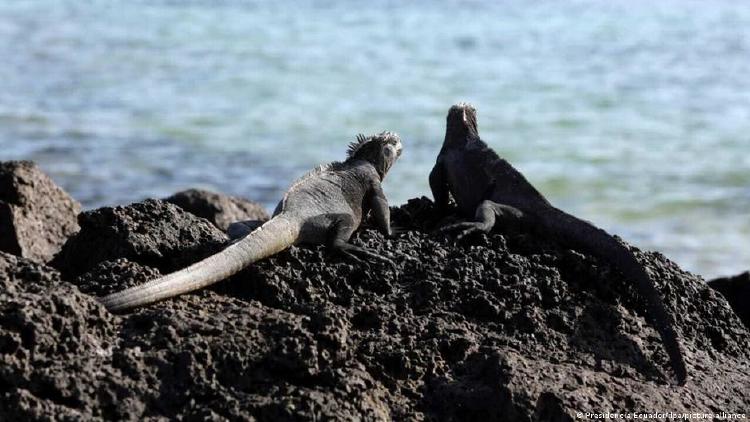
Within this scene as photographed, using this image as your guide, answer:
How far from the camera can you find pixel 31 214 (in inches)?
253

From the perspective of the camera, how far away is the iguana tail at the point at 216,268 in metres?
3.66

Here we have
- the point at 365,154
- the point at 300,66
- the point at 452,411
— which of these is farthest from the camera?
the point at 300,66

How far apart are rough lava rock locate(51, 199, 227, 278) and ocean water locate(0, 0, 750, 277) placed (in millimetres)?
5900

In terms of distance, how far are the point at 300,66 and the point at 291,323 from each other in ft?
55.5

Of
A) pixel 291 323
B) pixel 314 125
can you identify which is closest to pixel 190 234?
pixel 291 323

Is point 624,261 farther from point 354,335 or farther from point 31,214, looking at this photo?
point 31,214

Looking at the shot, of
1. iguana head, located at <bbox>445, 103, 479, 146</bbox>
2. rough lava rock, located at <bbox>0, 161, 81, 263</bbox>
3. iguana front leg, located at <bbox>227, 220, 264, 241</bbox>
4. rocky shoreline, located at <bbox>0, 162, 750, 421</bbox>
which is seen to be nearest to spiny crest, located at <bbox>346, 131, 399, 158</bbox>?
iguana head, located at <bbox>445, 103, 479, 146</bbox>

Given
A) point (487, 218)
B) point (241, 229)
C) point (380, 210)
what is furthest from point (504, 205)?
point (241, 229)

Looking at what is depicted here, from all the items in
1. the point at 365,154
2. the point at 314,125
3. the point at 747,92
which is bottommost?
the point at 365,154

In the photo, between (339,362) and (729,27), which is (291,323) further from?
(729,27)

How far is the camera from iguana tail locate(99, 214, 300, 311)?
12.0 ft

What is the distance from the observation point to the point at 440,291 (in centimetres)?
411

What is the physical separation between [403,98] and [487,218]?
12.3 meters

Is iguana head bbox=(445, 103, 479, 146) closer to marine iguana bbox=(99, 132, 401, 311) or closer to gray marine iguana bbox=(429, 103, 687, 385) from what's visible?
gray marine iguana bbox=(429, 103, 687, 385)
